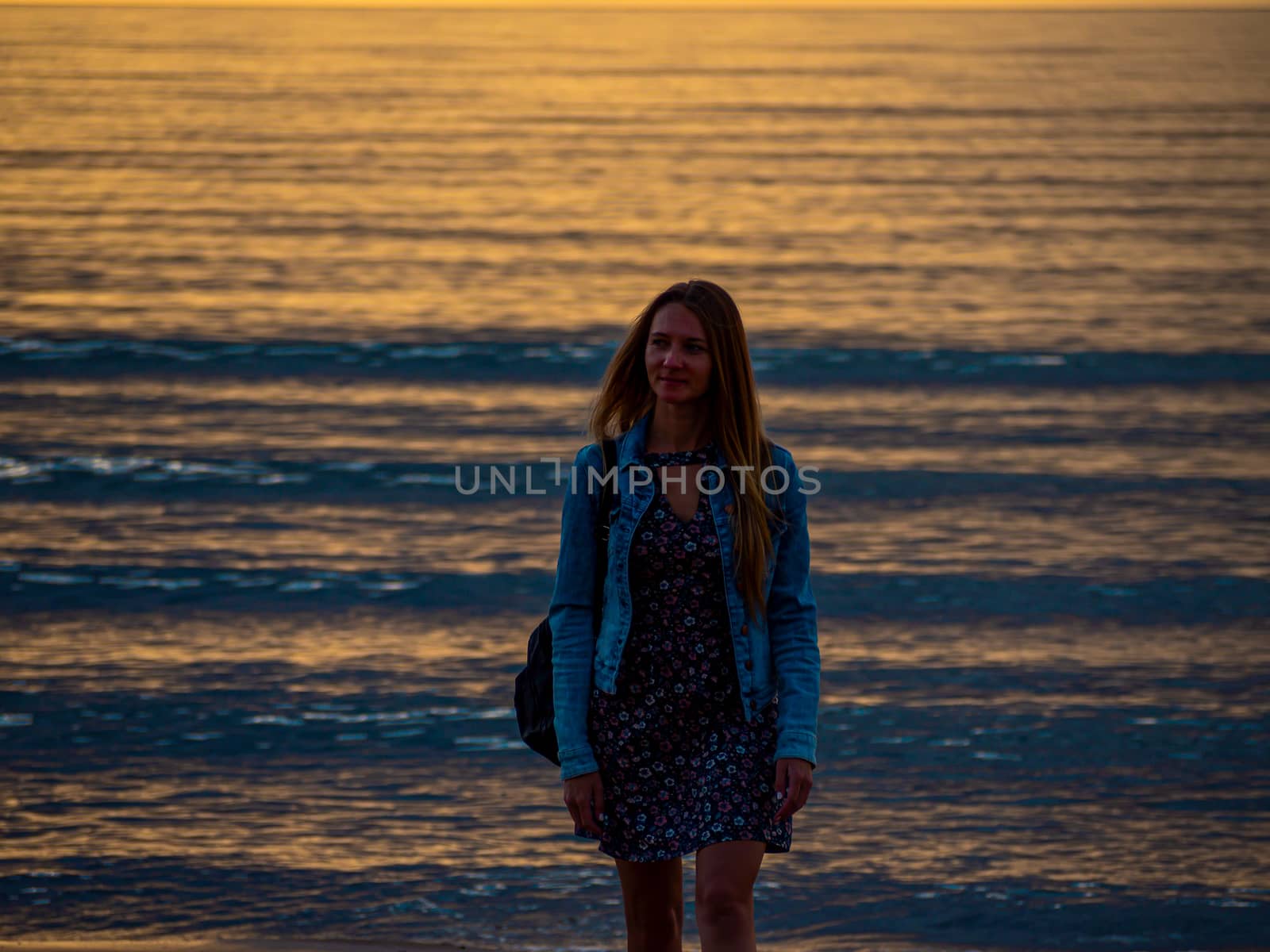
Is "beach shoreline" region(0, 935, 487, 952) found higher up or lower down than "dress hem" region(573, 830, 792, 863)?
lower down

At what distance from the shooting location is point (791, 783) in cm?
360

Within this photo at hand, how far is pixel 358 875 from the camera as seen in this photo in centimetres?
592

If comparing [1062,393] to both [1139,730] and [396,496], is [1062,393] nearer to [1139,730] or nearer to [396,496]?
[396,496]

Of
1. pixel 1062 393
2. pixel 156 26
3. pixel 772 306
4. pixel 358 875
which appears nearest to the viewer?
pixel 358 875

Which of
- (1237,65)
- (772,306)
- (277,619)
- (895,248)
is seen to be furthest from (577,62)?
(277,619)

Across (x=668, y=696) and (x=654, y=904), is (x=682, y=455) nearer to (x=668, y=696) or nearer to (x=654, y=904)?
(x=668, y=696)

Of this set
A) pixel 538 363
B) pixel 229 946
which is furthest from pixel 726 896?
pixel 538 363

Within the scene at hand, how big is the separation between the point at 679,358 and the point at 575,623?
651 mm

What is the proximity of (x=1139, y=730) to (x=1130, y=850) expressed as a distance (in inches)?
49.6

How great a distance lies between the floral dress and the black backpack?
93 millimetres

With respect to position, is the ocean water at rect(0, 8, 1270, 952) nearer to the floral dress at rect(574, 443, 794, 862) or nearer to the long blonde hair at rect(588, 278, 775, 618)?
the floral dress at rect(574, 443, 794, 862)

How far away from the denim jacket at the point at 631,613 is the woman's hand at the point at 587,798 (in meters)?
0.02

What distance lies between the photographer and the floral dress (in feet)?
12.1

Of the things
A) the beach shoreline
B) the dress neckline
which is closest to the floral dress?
the dress neckline
